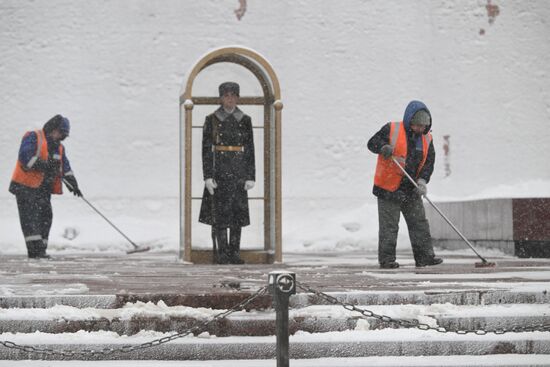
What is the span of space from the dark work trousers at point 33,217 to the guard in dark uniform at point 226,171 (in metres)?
2.26

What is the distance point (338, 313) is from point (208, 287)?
1.12 m

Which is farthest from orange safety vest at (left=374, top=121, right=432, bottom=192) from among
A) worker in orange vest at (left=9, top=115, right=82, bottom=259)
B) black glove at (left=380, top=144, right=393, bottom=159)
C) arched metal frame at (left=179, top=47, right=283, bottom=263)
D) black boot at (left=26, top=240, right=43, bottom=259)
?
black boot at (left=26, top=240, right=43, bottom=259)

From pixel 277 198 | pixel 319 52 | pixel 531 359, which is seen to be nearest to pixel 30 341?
pixel 531 359

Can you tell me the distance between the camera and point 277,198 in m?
10.2

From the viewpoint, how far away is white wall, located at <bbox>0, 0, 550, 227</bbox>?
1612cm

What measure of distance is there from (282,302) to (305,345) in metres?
0.84

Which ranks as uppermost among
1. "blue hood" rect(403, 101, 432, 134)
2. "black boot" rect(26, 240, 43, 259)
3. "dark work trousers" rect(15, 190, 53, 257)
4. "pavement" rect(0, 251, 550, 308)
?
"blue hood" rect(403, 101, 432, 134)

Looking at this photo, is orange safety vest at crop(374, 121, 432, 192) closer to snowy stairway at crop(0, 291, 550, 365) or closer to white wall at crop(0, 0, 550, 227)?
snowy stairway at crop(0, 291, 550, 365)

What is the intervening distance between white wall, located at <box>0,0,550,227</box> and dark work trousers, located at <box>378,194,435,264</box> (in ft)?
22.7

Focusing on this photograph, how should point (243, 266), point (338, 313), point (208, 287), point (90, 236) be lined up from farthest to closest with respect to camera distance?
1. point (90, 236)
2. point (243, 266)
3. point (208, 287)
4. point (338, 313)

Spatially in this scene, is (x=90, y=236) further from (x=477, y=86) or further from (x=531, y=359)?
(x=531, y=359)

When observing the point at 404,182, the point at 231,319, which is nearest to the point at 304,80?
the point at 404,182

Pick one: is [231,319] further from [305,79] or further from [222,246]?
[305,79]

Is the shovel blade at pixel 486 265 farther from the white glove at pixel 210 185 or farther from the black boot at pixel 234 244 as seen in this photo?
the white glove at pixel 210 185
